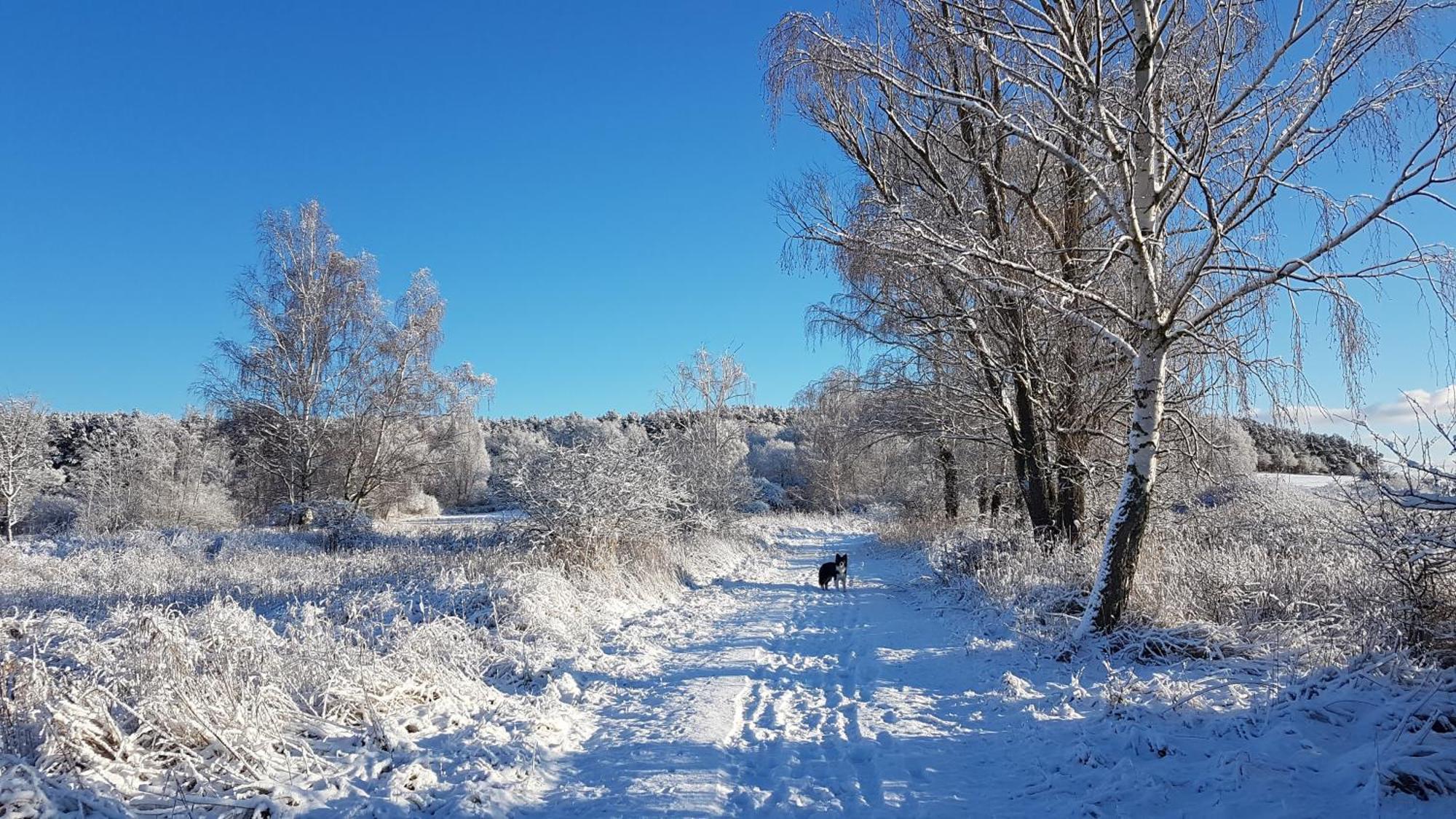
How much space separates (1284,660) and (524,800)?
552cm

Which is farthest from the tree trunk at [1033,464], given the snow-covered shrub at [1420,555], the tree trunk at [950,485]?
the tree trunk at [950,485]

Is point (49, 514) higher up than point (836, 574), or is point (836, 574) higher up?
point (49, 514)

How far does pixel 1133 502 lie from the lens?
6332 millimetres

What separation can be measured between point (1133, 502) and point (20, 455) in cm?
3197

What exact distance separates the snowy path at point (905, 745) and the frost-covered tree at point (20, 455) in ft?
81.1

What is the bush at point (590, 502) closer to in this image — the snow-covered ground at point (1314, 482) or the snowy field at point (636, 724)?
the snowy field at point (636, 724)

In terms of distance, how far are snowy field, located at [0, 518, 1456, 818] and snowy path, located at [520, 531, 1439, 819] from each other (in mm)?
20

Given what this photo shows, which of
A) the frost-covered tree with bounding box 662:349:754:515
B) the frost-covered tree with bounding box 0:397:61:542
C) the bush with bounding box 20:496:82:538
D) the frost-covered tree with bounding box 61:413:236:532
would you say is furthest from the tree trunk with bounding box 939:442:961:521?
the bush with bounding box 20:496:82:538

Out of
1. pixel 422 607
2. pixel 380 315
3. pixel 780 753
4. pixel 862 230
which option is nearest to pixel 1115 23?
pixel 862 230

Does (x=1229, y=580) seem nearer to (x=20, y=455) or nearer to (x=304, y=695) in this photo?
(x=304, y=695)

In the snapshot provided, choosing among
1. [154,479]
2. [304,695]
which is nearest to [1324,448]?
[304,695]

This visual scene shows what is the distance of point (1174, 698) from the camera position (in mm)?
4461

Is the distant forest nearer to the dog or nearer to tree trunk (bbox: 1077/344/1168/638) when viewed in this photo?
tree trunk (bbox: 1077/344/1168/638)

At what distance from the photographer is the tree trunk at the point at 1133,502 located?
6305 millimetres
